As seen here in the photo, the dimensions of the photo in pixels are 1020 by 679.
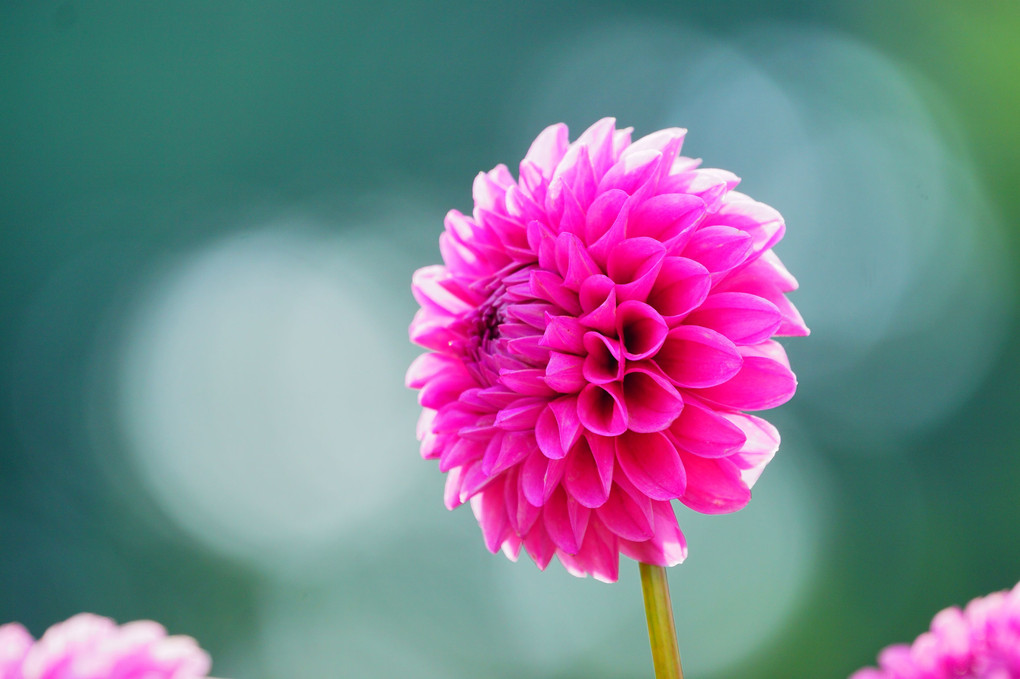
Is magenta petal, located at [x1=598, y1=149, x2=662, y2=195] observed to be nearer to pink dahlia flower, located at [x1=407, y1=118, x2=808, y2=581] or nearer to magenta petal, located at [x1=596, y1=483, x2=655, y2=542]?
pink dahlia flower, located at [x1=407, y1=118, x2=808, y2=581]

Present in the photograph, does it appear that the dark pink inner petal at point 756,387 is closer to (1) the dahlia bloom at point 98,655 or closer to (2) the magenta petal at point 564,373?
(2) the magenta petal at point 564,373

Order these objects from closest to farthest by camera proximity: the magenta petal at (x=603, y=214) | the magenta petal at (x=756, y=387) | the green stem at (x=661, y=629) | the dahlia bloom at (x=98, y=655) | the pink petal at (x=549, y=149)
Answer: the dahlia bloom at (x=98, y=655)
the green stem at (x=661, y=629)
the magenta petal at (x=756, y=387)
the magenta petal at (x=603, y=214)
the pink petal at (x=549, y=149)

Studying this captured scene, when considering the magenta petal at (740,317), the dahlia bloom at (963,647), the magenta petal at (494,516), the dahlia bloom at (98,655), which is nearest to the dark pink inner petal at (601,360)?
the magenta petal at (740,317)

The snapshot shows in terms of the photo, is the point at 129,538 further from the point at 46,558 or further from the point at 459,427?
the point at 459,427

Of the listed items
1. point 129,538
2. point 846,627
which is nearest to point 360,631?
point 129,538

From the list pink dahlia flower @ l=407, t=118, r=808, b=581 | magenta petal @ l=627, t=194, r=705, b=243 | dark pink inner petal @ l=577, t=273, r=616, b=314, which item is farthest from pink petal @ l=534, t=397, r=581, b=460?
magenta petal @ l=627, t=194, r=705, b=243

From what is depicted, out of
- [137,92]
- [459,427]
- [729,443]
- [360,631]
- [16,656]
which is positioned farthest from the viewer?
[137,92]
